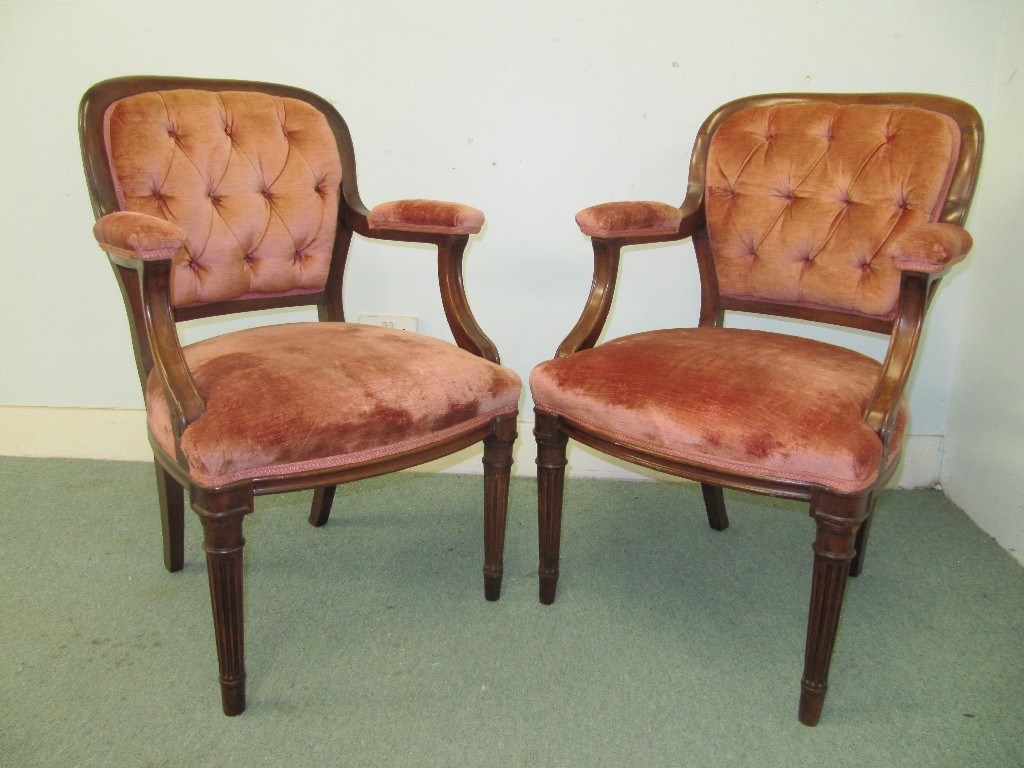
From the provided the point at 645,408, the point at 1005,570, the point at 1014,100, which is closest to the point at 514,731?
the point at 645,408

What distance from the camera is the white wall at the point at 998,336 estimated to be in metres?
1.83

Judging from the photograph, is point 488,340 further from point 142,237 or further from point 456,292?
point 142,237

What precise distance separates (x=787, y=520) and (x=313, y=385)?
4.17ft

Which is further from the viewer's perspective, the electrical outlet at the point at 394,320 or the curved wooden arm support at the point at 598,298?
the electrical outlet at the point at 394,320

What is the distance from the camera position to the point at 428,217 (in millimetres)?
1529

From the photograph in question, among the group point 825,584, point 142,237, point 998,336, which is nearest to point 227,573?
point 142,237

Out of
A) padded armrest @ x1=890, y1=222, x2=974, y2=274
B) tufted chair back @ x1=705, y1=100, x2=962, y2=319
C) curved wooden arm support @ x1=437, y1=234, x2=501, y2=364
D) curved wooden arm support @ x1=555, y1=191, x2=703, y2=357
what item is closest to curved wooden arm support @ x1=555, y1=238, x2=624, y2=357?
curved wooden arm support @ x1=555, y1=191, x2=703, y2=357

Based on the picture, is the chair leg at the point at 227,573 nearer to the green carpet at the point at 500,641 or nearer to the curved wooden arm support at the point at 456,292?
the green carpet at the point at 500,641

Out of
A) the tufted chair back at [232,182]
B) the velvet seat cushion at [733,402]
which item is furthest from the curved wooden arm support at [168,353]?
the velvet seat cushion at [733,402]

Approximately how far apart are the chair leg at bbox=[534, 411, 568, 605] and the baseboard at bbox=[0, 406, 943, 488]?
643 millimetres

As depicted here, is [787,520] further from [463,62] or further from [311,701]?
[463,62]

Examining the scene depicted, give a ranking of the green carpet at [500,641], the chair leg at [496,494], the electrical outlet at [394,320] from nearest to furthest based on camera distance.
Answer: the green carpet at [500,641] → the chair leg at [496,494] → the electrical outlet at [394,320]

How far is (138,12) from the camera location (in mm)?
1975

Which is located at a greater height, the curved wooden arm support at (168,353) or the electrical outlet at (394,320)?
the curved wooden arm support at (168,353)
